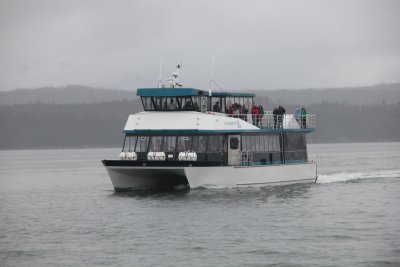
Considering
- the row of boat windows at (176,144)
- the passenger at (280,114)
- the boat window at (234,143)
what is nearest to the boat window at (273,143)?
the passenger at (280,114)

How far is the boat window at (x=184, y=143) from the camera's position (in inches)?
1558

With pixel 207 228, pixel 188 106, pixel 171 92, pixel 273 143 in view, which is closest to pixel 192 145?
pixel 188 106

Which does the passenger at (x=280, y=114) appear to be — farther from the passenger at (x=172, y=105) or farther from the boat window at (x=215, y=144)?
the passenger at (x=172, y=105)

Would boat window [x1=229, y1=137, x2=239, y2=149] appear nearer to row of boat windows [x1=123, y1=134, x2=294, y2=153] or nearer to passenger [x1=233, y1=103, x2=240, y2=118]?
row of boat windows [x1=123, y1=134, x2=294, y2=153]

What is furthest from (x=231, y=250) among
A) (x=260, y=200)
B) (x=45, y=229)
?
(x=260, y=200)

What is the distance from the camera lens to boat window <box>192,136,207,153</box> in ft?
130

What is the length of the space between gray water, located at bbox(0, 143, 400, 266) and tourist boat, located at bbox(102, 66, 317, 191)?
3.12ft

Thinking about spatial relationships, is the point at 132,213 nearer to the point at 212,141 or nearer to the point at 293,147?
the point at 212,141

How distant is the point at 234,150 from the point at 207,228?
12.3m

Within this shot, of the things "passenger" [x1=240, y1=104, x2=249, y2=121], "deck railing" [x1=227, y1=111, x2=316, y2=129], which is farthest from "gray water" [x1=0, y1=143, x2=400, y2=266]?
"passenger" [x1=240, y1=104, x2=249, y2=121]

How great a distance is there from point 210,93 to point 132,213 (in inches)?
421

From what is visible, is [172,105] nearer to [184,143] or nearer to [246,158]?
[184,143]

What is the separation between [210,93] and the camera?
41.7m

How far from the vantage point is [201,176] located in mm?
38125
